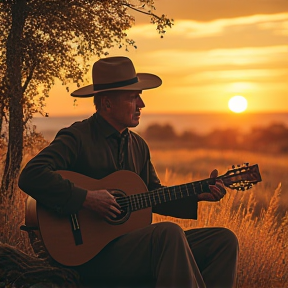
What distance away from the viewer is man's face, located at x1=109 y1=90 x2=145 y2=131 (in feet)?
15.6

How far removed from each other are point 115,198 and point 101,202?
142 millimetres

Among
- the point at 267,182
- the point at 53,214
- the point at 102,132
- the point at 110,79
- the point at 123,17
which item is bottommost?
the point at 267,182

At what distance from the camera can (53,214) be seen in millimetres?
4555

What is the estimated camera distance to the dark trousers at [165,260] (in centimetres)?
420

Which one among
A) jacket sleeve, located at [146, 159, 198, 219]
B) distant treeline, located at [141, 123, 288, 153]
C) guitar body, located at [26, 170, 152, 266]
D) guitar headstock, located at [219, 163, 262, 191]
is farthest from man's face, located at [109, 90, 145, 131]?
distant treeline, located at [141, 123, 288, 153]

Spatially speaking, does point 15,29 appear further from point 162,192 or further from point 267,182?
point 267,182

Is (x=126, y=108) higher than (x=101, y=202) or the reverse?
higher

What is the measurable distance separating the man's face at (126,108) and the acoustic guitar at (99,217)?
380mm

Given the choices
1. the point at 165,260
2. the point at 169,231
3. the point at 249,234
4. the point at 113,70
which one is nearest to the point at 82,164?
the point at 113,70

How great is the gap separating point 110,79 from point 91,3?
3744mm

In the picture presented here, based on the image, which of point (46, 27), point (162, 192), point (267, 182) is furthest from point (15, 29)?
point (267, 182)

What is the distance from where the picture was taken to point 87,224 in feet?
15.1

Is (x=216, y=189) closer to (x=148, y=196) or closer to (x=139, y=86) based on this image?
(x=148, y=196)

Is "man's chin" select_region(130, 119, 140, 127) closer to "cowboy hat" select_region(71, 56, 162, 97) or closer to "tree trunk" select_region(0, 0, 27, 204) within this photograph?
"cowboy hat" select_region(71, 56, 162, 97)
